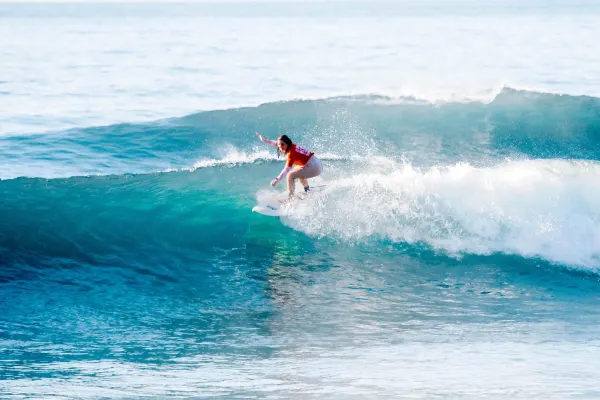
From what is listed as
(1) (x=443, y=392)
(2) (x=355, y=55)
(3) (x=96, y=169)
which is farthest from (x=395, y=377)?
(2) (x=355, y=55)

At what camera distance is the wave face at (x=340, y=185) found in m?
12.5

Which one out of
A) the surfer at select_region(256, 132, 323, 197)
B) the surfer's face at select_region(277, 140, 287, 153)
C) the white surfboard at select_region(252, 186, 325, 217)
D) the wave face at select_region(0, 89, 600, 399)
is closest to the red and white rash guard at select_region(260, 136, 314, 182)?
the surfer at select_region(256, 132, 323, 197)

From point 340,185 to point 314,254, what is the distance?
1529mm

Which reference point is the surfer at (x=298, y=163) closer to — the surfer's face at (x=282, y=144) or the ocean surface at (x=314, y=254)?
the surfer's face at (x=282, y=144)

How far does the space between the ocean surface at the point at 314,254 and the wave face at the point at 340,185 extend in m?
0.04

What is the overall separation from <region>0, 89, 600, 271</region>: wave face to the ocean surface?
40 mm

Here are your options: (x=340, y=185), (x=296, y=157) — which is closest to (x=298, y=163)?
(x=296, y=157)

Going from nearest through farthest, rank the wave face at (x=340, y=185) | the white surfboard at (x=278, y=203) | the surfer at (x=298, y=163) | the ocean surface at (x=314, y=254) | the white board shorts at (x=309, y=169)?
the ocean surface at (x=314, y=254), the surfer at (x=298, y=163), the white board shorts at (x=309, y=169), the wave face at (x=340, y=185), the white surfboard at (x=278, y=203)

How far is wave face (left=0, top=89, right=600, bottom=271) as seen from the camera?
12.5 m

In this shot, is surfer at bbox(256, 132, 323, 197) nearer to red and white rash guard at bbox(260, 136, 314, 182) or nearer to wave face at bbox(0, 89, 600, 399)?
red and white rash guard at bbox(260, 136, 314, 182)

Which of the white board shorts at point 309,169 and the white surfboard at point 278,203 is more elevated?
the white board shorts at point 309,169

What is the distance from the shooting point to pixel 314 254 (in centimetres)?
1223

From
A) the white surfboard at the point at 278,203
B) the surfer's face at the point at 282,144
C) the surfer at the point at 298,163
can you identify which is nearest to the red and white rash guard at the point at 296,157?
the surfer at the point at 298,163

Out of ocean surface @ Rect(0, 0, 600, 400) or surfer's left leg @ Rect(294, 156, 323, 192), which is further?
surfer's left leg @ Rect(294, 156, 323, 192)
